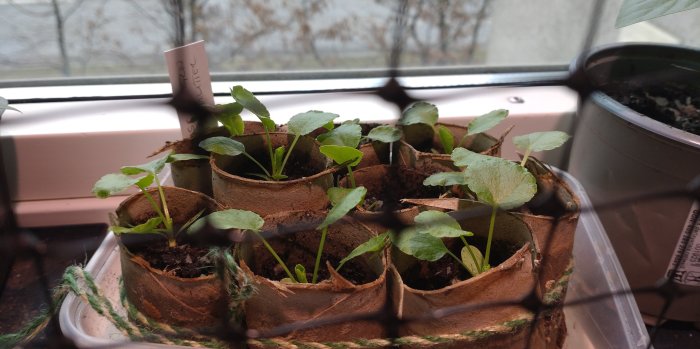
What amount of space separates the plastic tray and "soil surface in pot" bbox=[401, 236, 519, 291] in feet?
0.59

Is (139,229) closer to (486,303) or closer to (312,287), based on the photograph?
(312,287)

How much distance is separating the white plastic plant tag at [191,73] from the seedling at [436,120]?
24 cm

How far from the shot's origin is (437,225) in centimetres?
54

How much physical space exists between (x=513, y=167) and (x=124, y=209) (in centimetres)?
41

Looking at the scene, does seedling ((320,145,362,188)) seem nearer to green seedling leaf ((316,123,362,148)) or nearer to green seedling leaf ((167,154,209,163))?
green seedling leaf ((316,123,362,148))

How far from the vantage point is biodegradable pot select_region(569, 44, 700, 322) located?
2.25 feet

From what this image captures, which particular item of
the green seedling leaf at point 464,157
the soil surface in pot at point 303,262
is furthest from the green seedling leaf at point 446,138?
the soil surface in pot at point 303,262

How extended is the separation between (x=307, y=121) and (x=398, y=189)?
14 centimetres

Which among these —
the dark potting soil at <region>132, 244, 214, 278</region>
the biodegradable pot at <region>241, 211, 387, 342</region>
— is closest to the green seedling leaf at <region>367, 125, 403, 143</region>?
the biodegradable pot at <region>241, 211, 387, 342</region>

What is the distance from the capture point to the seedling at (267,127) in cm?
63

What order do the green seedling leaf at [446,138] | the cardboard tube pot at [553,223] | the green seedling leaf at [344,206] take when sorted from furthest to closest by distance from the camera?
the green seedling leaf at [446,138], the cardboard tube pot at [553,223], the green seedling leaf at [344,206]

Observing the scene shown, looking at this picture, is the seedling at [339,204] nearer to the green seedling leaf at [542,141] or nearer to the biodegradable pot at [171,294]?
the biodegradable pot at [171,294]

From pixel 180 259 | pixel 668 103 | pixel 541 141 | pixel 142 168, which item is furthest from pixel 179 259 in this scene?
pixel 668 103

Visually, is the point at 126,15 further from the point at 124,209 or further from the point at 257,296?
the point at 257,296
